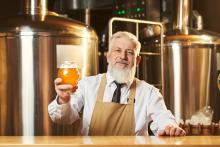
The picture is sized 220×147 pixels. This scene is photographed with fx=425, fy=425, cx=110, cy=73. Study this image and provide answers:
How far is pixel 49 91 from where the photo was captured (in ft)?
12.2

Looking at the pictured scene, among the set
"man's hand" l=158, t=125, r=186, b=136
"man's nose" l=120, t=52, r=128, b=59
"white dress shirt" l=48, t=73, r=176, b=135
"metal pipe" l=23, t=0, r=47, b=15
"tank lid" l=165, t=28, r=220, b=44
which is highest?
"metal pipe" l=23, t=0, r=47, b=15

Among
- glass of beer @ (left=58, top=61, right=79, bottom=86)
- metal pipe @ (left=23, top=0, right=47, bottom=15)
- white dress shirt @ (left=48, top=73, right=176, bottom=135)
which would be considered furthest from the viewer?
metal pipe @ (left=23, top=0, right=47, bottom=15)

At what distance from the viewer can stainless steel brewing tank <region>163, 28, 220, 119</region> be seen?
486 cm

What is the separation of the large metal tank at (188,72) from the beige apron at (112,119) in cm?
215

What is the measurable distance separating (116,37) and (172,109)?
2.35m

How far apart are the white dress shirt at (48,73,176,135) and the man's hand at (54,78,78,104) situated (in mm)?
94

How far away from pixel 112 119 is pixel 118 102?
0.12 m

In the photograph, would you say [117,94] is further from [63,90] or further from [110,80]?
[63,90]

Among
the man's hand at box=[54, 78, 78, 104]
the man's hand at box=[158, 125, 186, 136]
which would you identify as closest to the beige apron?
the man's hand at box=[54, 78, 78, 104]

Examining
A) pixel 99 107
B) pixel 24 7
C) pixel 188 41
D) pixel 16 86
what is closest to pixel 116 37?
pixel 99 107

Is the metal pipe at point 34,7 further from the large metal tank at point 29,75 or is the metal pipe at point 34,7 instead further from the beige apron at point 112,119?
the beige apron at point 112,119

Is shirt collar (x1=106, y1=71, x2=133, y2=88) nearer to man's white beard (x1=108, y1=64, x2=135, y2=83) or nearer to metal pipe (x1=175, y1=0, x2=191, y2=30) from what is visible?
man's white beard (x1=108, y1=64, x2=135, y2=83)

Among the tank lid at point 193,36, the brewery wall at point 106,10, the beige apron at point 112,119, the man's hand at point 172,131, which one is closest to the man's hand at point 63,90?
the beige apron at point 112,119

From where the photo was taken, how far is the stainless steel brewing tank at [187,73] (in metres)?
4.86
